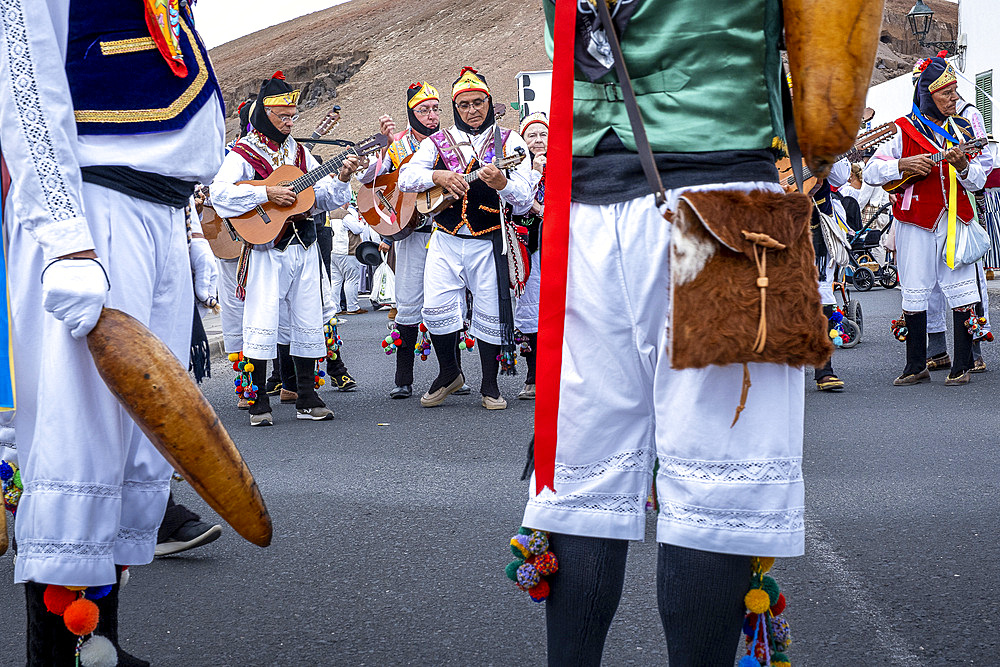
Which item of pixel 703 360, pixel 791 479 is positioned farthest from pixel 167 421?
pixel 791 479

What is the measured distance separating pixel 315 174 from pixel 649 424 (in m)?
5.58

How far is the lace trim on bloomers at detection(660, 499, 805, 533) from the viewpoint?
5.62ft

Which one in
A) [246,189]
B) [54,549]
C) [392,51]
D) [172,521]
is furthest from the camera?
[392,51]

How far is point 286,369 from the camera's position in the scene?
313 inches

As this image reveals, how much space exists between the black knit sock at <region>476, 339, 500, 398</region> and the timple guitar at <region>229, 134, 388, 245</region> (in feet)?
5.02

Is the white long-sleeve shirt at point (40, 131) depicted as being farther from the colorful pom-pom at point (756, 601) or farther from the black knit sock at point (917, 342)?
the black knit sock at point (917, 342)

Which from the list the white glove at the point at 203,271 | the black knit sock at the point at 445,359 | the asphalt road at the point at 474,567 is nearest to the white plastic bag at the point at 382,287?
the black knit sock at the point at 445,359

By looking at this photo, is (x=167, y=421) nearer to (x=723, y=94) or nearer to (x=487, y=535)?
(x=723, y=94)

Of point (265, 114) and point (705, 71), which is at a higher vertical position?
point (265, 114)

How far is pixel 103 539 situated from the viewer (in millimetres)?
2213

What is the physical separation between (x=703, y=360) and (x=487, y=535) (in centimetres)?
234

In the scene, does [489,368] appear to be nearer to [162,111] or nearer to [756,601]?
[162,111]

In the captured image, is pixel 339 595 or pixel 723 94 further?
pixel 339 595

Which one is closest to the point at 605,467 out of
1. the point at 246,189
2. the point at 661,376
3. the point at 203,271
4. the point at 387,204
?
the point at 661,376
